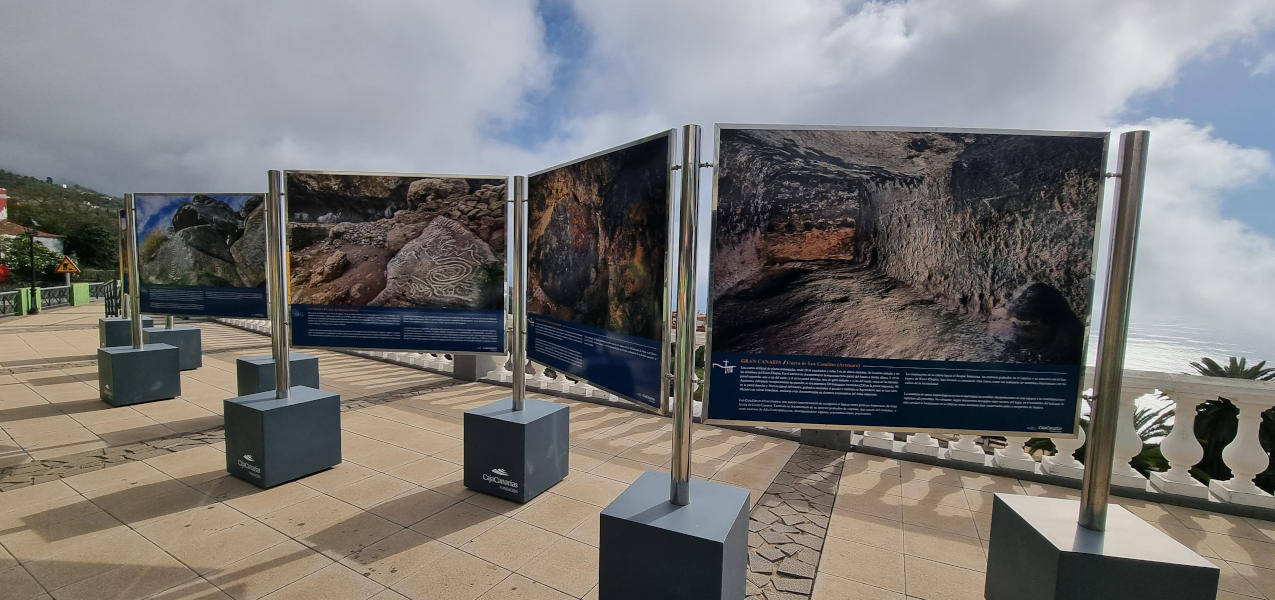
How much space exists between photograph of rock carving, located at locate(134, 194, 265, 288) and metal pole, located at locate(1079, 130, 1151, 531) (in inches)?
269

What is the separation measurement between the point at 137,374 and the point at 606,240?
7144 millimetres

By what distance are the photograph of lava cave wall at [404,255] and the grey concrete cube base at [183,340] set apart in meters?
6.41

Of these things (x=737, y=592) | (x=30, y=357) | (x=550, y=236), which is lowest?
(x=30, y=357)

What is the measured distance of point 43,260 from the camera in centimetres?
3350

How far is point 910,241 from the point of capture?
2053 mm

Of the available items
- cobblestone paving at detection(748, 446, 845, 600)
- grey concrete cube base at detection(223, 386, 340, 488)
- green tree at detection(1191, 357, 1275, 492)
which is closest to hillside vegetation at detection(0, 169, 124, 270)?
grey concrete cube base at detection(223, 386, 340, 488)

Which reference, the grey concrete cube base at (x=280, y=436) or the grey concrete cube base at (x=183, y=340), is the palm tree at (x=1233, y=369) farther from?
the grey concrete cube base at (x=183, y=340)

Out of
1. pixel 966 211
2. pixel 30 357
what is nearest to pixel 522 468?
pixel 966 211

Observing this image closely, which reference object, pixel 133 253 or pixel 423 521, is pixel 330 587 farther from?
pixel 133 253

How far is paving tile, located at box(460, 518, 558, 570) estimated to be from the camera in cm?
309

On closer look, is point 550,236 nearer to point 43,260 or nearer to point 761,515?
point 761,515

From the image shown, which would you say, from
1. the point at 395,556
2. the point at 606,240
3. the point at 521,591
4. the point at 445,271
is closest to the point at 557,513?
the point at 521,591

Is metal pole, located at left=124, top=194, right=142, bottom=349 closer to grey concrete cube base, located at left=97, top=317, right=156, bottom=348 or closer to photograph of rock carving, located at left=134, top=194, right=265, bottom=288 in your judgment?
photograph of rock carving, located at left=134, top=194, right=265, bottom=288

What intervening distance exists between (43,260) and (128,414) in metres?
43.4
